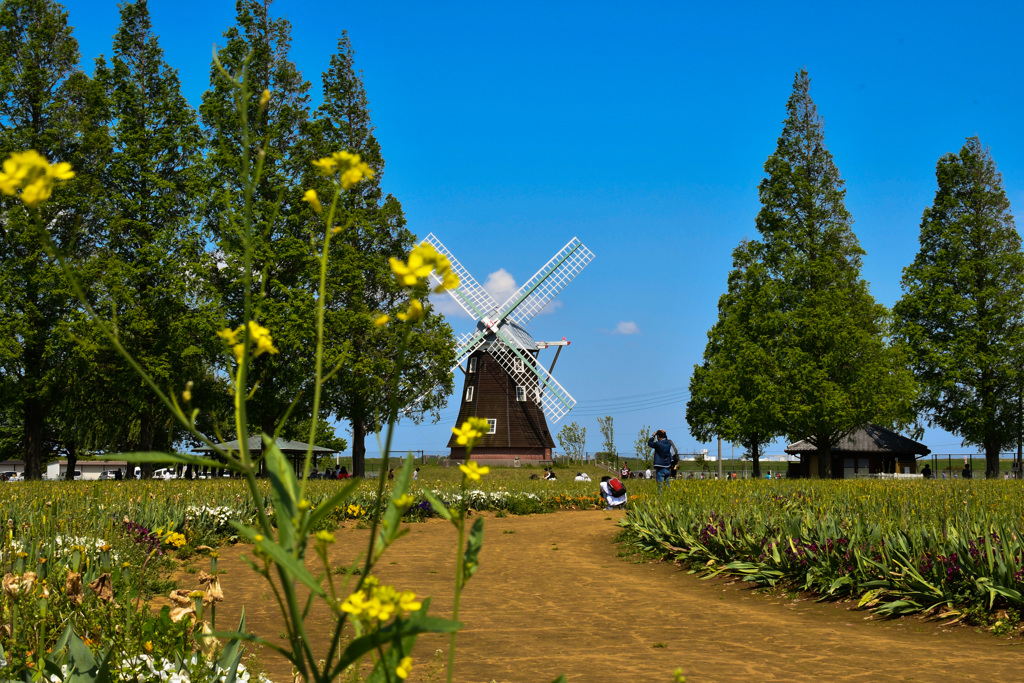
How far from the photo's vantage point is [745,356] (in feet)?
90.2

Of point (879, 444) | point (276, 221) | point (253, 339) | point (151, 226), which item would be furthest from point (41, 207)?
point (879, 444)

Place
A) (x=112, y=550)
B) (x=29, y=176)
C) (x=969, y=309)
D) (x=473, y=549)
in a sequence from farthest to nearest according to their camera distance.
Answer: (x=969, y=309) → (x=112, y=550) → (x=473, y=549) → (x=29, y=176)

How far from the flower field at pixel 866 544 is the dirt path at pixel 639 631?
307 millimetres

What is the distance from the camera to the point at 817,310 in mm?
26594

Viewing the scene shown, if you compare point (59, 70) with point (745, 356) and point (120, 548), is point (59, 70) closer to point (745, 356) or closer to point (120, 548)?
point (120, 548)

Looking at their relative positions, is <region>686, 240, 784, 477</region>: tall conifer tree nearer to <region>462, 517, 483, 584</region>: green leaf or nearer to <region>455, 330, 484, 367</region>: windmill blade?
<region>455, 330, 484, 367</region>: windmill blade

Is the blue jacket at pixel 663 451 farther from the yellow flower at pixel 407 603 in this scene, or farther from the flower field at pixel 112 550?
the yellow flower at pixel 407 603

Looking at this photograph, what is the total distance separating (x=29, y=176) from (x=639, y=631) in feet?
20.7

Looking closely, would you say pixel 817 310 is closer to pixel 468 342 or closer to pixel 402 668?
pixel 468 342

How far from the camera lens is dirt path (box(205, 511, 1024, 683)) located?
497 cm

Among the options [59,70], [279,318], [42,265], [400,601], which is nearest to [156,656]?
[400,601]

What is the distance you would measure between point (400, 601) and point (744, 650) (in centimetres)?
527

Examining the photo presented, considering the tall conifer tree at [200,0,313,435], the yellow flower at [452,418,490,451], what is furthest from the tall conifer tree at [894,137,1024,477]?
the yellow flower at [452,418,490,451]

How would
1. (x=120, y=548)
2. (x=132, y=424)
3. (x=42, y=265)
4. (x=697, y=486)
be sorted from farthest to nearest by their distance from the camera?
1. (x=132, y=424)
2. (x=42, y=265)
3. (x=697, y=486)
4. (x=120, y=548)
